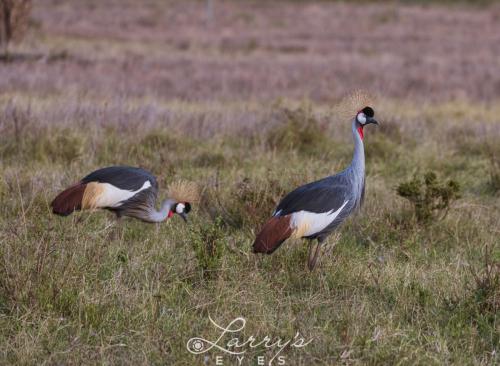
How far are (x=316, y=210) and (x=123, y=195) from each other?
56.3 inches

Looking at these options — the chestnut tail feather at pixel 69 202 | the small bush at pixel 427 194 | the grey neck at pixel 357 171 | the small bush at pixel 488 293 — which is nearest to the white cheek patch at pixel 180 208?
the chestnut tail feather at pixel 69 202

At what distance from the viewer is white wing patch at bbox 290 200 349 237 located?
14.1 ft

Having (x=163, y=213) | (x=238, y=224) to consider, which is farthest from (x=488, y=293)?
(x=163, y=213)

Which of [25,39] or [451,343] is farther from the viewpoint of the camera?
[25,39]

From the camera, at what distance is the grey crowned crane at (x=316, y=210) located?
167 inches

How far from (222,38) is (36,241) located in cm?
2082

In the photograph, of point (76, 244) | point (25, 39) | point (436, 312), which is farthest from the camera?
point (25, 39)

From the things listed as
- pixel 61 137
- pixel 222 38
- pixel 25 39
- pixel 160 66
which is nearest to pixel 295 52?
pixel 222 38

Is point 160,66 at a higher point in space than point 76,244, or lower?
lower

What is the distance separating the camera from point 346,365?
3.41m

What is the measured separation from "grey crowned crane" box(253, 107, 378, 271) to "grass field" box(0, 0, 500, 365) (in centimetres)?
28

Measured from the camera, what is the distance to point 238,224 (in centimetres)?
564

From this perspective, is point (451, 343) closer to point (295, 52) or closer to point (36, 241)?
point (36, 241)

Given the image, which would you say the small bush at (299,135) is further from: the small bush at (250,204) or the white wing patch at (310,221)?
the white wing patch at (310,221)
